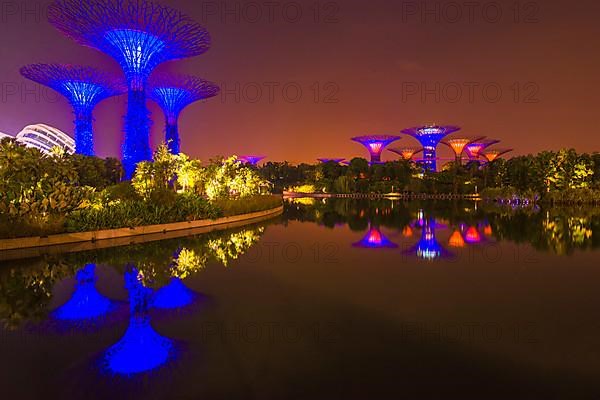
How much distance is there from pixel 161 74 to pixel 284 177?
50572 mm

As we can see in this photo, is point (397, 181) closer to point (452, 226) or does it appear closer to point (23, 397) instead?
point (452, 226)

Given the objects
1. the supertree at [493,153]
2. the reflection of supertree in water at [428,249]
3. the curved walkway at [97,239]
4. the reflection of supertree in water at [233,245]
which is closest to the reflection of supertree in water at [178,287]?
the reflection of supertree in water at [233,245]

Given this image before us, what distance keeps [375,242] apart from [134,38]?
19107 mm

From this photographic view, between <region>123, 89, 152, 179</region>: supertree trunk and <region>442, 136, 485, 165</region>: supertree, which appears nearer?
<region>123, 89, 152, 179</region>: supertree trunk

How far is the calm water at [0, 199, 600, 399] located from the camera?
12.6 ft

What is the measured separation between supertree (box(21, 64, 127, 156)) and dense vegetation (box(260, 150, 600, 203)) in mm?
30903

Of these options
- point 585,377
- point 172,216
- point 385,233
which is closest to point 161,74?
point 172,216

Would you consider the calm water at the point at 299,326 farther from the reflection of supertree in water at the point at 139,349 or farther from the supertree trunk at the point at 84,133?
the supertree trunk at the point at 84,133

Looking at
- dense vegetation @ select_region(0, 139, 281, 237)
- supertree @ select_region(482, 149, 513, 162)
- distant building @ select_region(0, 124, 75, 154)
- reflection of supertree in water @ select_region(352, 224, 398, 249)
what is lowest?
reflection of supertree in water @ select_region(352, 224, 398, 249)

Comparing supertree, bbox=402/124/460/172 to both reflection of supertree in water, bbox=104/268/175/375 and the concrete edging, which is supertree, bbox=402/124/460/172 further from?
reflection of supertree in water, bbox=104/268/175/375

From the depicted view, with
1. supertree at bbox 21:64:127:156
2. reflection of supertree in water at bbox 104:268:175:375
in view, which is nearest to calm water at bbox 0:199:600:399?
reflection of supertree in water at bbox 104:268:175:375

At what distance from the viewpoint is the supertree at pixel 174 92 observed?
31.3m

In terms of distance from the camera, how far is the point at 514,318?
5.66 metres

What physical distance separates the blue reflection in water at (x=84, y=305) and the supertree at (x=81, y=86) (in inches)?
1110
